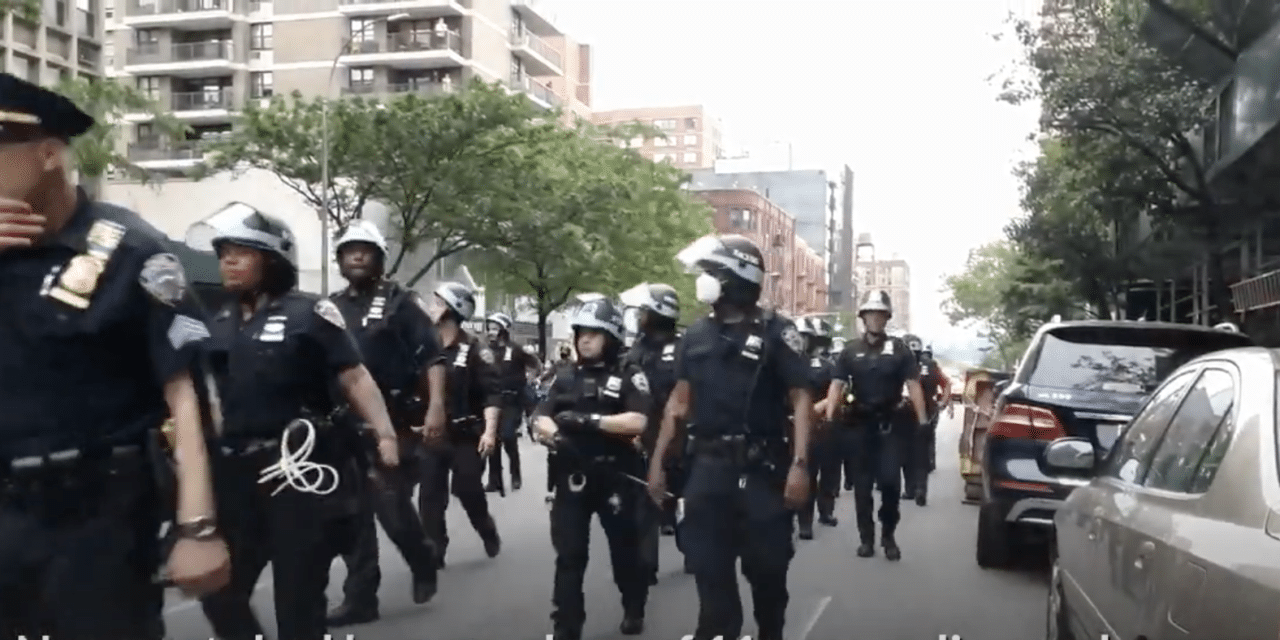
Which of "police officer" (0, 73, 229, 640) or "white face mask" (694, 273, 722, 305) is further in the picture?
"white face mask" (694, 273, 722, 305)

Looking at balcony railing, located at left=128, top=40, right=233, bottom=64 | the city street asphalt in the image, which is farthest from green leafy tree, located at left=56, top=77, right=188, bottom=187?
balcony railing, located at left=128, top=40, right=233, bottom=64

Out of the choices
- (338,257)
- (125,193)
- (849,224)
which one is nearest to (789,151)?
(849,224)

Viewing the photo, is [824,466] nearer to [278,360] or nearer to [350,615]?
[350,615]

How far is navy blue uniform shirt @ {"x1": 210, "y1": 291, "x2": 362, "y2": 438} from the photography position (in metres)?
5.38

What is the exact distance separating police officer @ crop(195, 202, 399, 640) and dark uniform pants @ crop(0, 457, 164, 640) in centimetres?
182

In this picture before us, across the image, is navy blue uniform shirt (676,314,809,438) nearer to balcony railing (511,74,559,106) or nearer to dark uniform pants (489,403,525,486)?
dark uniform pants (489,403,525,486)

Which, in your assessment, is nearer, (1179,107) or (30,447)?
(30,447)

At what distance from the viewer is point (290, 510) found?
520 centimetres

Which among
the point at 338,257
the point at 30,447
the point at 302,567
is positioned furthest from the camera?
the point at 338,257

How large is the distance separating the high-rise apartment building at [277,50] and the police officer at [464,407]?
50122 millimetres

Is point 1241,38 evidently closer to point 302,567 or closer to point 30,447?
point 302,567

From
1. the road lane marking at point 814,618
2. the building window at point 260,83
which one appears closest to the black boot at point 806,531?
the road lane marking at point 814,618

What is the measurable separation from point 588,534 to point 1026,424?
9.92ft

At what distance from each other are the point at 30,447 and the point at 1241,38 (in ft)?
54.0
